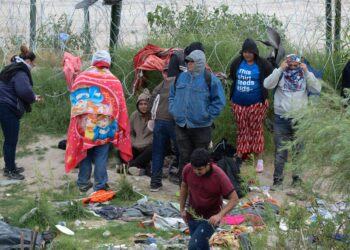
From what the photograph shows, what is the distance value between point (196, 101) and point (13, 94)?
224 centimetres

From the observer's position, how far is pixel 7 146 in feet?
29.8

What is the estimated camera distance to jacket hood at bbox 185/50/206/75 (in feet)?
26.1

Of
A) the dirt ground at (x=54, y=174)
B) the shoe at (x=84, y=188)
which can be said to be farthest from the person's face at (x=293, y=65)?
the shoe at (x=84, y=188)

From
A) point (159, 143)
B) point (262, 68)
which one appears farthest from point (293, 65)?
point (159, 143)

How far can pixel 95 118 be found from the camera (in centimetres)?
844

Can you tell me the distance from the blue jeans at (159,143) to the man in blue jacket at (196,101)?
0.40m

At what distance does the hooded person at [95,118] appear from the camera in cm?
842

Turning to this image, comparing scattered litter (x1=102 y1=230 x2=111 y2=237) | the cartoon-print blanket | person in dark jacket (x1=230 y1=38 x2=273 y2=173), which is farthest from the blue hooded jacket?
scattered litter (x1=102 y1=230 x2=111 y2=237)

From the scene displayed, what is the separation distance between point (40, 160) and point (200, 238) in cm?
412

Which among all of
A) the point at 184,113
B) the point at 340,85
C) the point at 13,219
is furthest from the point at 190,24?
the point at 13,219

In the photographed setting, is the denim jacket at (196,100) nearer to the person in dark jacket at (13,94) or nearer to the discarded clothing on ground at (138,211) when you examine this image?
the discarded clothing on ground at (138,211)

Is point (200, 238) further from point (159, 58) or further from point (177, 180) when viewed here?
point (159, 58)

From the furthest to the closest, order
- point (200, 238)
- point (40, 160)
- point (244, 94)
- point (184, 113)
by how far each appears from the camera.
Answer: point (40, 160)
point (244, 94)
point (184, 113)
point (200, 238)

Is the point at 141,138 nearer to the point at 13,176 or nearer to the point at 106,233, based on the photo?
the point at 13,176
